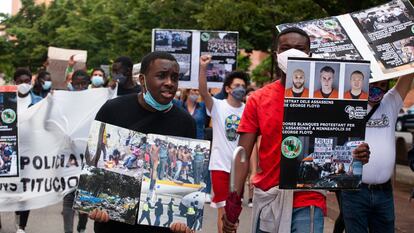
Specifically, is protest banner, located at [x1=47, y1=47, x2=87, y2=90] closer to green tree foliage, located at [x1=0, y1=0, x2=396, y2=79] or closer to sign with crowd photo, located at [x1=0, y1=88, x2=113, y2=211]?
green tree foliage, located at [x1=0, y1=0, x2=396, y2=79]

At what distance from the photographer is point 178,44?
10969 mm

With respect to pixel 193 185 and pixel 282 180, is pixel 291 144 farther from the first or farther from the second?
pixel 193 185

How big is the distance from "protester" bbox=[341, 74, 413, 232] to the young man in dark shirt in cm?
171

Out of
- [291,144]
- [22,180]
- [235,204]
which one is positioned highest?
[291,144]

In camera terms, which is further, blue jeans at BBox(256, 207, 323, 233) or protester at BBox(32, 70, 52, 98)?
protester at BBox(32, 70, 52, 98)

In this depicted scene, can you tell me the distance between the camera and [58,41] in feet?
131

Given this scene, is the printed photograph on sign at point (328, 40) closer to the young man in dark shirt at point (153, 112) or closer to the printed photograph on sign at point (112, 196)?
the young man in dark shirt at point (153, 112)

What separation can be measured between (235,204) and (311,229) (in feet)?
1.76

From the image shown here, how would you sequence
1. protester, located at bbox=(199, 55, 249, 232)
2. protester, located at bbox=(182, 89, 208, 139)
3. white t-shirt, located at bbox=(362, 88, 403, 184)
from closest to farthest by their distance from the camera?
white t-shirt, located at bbox=(362, 88, 403, 184) → protester, located at bbox=(199, 55, 249, 232) → protester, located at bbox=(182, 89, 208, 139)

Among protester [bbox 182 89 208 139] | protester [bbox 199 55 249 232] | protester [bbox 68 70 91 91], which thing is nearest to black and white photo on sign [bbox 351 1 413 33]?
protester [bbox 199 55 249 232]

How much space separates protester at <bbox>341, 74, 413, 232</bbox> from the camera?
5.83 m

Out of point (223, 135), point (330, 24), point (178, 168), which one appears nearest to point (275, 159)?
point (178, 168)

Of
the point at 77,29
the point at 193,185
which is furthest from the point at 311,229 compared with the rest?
the point at 77,29

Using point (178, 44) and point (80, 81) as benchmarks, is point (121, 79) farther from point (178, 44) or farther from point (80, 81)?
point (178, 44)
